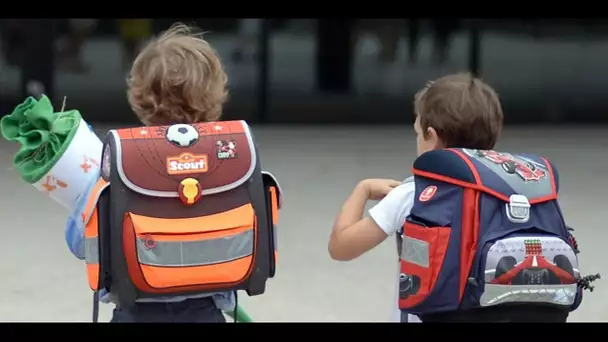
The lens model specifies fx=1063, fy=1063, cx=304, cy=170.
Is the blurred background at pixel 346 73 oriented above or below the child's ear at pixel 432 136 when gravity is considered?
below

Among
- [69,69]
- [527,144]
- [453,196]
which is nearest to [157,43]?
[453,196]

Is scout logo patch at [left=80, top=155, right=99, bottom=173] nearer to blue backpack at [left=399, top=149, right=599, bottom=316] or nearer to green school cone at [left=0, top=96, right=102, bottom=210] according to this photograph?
green school cone at [left=0, top=96, right=102, bottom=210]

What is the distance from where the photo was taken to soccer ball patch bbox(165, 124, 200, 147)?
252cm

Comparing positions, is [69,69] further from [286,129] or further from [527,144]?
[527,144]

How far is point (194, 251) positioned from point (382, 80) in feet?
27.3

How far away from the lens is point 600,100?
36.2 feet

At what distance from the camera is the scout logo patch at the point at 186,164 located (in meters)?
2.51

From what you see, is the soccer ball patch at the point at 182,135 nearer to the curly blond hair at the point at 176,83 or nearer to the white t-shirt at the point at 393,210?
the curly blond hair at the point at 176,83

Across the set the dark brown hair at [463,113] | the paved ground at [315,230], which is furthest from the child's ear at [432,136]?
the paved ground at [315,230]

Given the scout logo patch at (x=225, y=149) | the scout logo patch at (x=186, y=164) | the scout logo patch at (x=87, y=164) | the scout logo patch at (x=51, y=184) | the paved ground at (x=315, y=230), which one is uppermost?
the scout logo patch at (x=225, y=149)

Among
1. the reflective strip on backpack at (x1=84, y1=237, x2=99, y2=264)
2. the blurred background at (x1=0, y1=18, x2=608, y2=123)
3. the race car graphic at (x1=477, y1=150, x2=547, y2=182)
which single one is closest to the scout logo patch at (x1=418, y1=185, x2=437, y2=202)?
the race car graphic at (x1=477, y1=150, x2=547, y2=182)

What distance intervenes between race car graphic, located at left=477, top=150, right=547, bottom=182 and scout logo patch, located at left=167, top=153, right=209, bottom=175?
654 mm

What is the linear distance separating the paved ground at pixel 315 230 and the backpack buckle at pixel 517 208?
7.99ft
